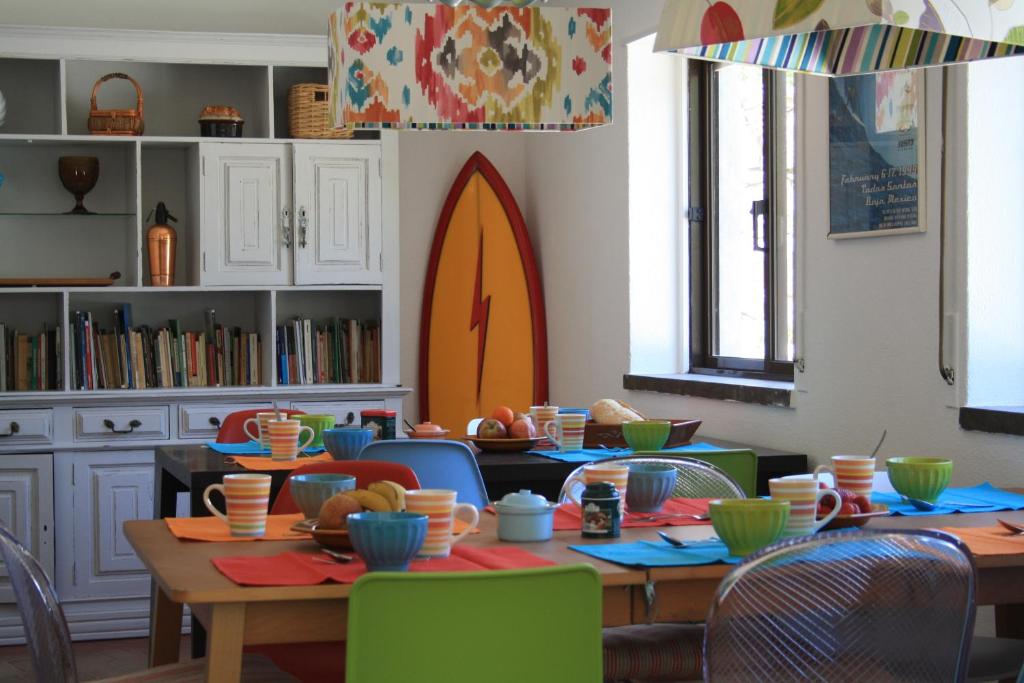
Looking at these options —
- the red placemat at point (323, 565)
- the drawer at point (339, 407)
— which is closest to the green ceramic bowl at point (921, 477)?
the red placemat at point (323, 565)

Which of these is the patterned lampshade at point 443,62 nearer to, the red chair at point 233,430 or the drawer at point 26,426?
the red chair at point 233,430

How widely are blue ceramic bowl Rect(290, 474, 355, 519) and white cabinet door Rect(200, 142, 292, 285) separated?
3024 mm

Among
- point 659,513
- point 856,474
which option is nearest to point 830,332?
point 856,474

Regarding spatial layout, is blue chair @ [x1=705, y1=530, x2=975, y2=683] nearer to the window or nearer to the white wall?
the white wall

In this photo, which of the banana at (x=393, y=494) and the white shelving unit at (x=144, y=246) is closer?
the banana at (x=393, y=494)

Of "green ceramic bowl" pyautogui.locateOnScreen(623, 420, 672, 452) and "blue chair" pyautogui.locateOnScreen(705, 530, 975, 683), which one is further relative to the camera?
"green ceramic bowl" pyautogui.locateOnScreen(623, 420, 672, 452)

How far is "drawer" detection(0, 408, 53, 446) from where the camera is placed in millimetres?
4914

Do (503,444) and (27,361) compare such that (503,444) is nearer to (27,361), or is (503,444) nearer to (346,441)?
(346,441)

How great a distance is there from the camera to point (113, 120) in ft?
17.1

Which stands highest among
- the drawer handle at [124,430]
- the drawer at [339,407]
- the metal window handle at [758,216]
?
the metal window handle at [758,216]

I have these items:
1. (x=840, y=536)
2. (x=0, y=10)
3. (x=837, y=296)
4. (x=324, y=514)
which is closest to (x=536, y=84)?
(x=837, y=296)

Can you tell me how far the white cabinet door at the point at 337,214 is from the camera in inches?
210

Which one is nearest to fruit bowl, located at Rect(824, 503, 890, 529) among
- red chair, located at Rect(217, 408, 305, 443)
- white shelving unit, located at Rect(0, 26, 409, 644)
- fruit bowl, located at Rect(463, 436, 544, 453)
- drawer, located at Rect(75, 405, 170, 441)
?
fruit bowl, located at Rect(463, 436, 544, 453)

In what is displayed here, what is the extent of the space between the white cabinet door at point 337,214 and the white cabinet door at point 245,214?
64 mm
